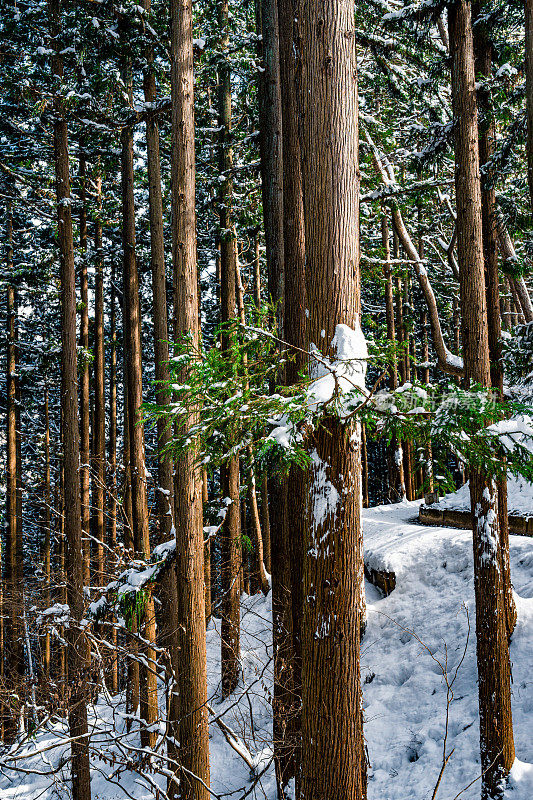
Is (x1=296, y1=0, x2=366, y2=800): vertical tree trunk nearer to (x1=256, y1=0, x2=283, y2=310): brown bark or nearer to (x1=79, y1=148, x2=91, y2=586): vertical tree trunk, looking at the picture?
(x1=256, y1=0, x2=283, y2=310): brown bark

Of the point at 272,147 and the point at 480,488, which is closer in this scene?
the point at 480,488

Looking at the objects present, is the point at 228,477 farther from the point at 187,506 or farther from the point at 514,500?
the point at 514,500

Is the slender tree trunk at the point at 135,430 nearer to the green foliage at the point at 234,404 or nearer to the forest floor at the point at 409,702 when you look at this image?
the forest floor at the point at 409,702

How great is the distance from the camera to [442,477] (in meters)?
2.93

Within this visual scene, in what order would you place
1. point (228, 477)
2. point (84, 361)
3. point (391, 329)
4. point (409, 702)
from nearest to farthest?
point (409, 702)
point (228, 477)
point (84, 361)
point (391, 329)

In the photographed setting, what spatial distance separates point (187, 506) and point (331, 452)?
123 inches

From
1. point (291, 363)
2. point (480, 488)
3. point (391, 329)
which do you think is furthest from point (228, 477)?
point (391, 329)

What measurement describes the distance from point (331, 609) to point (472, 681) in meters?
6.61

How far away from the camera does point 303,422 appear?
10.0 ft

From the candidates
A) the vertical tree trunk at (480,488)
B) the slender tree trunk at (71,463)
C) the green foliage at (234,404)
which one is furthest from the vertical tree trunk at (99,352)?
the green foliage at (234,404)

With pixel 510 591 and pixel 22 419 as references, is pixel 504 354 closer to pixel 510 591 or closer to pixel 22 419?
pixel 510 591

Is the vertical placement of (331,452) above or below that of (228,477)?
above

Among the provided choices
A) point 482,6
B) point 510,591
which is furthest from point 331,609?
point 482,6

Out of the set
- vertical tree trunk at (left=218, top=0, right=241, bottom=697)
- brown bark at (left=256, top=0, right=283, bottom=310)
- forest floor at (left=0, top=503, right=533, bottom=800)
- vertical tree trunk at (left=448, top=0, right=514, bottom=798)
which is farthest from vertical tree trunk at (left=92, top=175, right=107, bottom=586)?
vertical tree trunk at (left=448, top=0, right=514, bottom=798)
